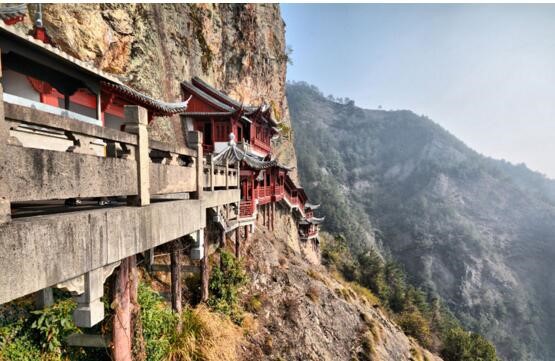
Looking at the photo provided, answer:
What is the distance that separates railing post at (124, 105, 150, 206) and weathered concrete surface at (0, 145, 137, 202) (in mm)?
167

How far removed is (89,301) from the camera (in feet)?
9.84

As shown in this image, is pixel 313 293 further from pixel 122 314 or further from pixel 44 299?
pixel 44 299

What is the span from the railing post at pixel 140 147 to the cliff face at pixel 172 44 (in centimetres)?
1205

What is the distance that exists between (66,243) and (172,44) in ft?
67.0

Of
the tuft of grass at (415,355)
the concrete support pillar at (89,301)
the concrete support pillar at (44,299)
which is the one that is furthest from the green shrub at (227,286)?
the tuft of grass at (415,355)

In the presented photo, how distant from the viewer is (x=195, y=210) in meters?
5.43

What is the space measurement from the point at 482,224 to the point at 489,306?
4108 centimetres

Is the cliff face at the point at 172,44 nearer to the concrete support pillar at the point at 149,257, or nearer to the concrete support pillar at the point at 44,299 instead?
the concrete support pillar at the point at 149,257

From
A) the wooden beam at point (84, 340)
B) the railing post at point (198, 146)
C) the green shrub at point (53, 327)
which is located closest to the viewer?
the wooden beam at point (84, 340)

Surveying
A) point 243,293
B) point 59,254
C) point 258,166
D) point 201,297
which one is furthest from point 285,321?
point 59,254

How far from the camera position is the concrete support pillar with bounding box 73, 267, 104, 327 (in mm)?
2959

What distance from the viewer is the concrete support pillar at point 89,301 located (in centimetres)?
296

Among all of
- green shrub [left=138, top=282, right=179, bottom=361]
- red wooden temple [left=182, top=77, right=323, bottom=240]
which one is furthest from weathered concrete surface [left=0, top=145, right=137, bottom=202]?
red wooden temple [left=182, top=77, right=323, bottom=240]

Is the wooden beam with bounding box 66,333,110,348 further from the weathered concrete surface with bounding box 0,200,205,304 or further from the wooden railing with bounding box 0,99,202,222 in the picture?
the wooden railing with bounding box 0,99,202,222
